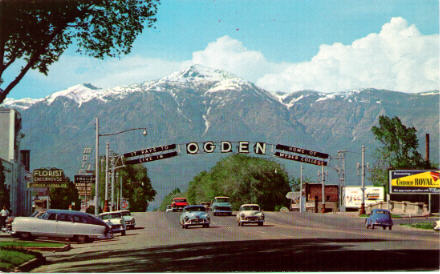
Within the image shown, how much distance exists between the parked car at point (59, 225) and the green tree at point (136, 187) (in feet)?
317

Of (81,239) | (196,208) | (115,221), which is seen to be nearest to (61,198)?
(196,208)

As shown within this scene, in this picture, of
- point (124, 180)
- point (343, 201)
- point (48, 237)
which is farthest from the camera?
point (124, 180)

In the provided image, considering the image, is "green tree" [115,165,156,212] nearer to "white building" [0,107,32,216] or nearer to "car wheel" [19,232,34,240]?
"white building" [0,107,32,216]

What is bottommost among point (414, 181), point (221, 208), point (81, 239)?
point (81, 239)

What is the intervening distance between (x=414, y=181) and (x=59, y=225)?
56.0 metres

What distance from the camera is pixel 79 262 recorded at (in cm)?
2852

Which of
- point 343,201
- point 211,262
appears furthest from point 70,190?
point 211,262

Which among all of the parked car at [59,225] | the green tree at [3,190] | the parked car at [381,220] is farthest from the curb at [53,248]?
the green tree at [3,190]

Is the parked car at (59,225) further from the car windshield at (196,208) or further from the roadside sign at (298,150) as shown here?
the roadside sign at (298,150)

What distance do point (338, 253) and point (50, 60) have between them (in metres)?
17.0

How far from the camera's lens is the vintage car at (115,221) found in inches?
1941

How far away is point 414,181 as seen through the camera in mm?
82812

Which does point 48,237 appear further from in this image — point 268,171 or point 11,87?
point 268,171

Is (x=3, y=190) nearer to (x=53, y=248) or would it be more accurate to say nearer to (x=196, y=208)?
(x=196, y=208)
